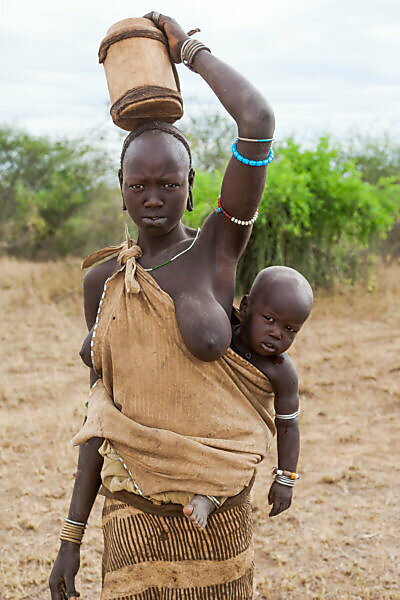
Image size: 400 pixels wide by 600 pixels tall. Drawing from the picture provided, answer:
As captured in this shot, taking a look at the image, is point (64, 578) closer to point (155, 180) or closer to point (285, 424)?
point (285, 424)

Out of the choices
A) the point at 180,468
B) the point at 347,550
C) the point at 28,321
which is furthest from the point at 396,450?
the point at 28,321

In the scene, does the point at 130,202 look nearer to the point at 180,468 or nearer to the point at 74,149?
the point at 180,468

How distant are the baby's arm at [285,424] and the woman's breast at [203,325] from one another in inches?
9.5

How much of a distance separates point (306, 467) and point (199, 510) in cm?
310

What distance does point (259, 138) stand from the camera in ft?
4.62

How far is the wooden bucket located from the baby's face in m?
0.55

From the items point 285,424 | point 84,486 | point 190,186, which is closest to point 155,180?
point 190,186

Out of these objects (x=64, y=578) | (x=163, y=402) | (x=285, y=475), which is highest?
(x=163, y=402)

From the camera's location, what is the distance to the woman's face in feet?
4.86

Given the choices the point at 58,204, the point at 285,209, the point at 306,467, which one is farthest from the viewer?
the point at 58,204

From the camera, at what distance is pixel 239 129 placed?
141 cm

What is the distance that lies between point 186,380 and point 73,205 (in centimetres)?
1409

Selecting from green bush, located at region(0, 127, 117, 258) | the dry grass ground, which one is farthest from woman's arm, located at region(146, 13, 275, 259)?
green bush, located at region(0, 127, 117, 258)

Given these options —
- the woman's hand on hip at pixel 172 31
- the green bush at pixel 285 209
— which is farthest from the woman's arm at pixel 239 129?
the green bush at pixel 285 209
